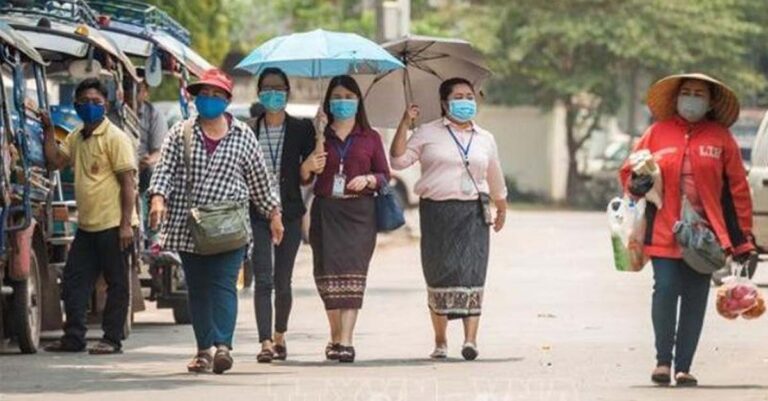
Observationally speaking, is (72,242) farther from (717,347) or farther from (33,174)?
(717,347)

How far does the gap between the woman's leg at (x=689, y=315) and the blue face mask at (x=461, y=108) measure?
2679mm

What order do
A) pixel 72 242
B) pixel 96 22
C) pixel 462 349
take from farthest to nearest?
pixel 96 22 → pixel 72 242 → pixel 462 349

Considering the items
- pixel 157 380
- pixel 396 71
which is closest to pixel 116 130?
pixel 396 71

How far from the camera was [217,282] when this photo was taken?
15.0 metres

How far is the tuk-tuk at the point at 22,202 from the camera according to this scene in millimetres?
15945

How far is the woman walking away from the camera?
14.9m

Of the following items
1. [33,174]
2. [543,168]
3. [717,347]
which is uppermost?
[33,174]

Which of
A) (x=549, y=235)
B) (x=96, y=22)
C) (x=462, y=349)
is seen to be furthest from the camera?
(x=549, y=235)

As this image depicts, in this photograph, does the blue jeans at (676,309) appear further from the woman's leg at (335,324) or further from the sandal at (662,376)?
the woman's leg at (335,324)

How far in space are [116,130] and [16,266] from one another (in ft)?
4.21

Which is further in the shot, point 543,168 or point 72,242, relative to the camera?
point 543,168

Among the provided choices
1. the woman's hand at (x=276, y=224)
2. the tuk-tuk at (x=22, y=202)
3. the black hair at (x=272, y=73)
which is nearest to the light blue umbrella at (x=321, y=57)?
the black hair at (x=272, y=73)

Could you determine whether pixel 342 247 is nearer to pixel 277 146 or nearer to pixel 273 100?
pixel 277 146

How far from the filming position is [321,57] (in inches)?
643
